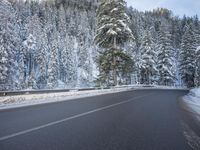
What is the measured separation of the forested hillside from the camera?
161 feet

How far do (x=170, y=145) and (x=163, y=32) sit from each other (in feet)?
222

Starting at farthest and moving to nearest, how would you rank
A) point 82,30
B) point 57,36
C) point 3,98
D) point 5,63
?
point 82,30 → point 57,36 → point 5,63 → point 3,98

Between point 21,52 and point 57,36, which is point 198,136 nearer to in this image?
point 21,52

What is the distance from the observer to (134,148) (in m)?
5.90

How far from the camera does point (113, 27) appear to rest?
41.1 meters

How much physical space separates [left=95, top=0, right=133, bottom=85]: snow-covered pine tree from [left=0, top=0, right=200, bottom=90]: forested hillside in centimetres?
273

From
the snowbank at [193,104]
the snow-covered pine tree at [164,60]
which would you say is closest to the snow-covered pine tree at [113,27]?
the snowbank at [193,104]

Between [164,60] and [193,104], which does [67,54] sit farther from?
[193,104]

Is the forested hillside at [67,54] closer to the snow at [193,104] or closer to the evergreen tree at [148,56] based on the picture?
the evergreen tree at [148,56]

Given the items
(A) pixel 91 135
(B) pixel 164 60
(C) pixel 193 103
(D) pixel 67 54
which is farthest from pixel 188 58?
(A) pixel 91 135

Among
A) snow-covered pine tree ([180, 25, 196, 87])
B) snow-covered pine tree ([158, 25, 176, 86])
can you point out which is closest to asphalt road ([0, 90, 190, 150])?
snow-covered pine tree ([180, 25, 196, 87])

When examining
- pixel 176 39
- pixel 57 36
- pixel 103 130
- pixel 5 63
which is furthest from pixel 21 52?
pixel 176 39

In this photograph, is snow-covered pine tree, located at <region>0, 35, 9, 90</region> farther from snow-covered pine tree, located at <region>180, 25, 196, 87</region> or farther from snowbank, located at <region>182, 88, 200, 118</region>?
snow-covered pine tree, located at <region>180, 25, 196, 87</region>

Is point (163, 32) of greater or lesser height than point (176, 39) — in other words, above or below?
below
